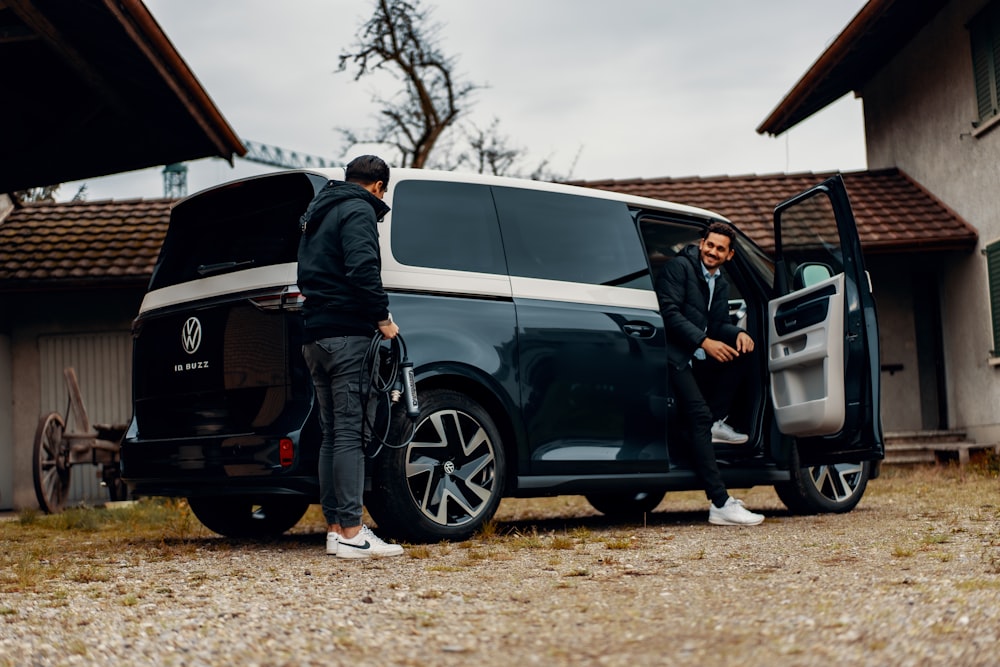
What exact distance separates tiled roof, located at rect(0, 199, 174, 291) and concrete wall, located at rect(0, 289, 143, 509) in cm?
53

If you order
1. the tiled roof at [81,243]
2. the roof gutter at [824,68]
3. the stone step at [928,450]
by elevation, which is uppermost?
the roof gutter at [824,68]

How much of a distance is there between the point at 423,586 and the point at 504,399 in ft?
6.21

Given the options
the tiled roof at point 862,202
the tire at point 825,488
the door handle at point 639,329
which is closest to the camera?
the door handle at point 639,329

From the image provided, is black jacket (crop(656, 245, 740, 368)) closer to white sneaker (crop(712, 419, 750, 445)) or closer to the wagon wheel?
white sneaker (crop(712, 419, 750, 445))

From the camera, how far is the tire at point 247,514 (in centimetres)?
755

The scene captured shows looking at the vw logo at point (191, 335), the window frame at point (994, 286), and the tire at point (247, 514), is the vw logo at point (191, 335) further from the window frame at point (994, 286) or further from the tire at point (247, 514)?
the window frame at point (994, 286)

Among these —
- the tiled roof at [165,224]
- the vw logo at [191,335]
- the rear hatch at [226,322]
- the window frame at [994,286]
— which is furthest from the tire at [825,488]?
the tiled roof at [165,224]

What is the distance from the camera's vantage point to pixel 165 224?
15.8 meters

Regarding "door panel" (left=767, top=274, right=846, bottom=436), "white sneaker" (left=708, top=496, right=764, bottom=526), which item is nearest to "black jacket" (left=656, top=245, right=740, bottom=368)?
"door panel" (left=767, top=274, right=846, bottom=436)

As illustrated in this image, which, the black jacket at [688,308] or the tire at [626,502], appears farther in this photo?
the tire at [626,502]

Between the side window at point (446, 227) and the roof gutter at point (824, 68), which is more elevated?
the roof gutter at point (824, 68)

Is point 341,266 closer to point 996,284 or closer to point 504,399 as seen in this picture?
point 504,399

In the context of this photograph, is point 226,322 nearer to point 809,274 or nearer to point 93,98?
point 809,274

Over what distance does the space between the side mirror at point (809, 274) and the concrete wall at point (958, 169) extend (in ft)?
22.9
